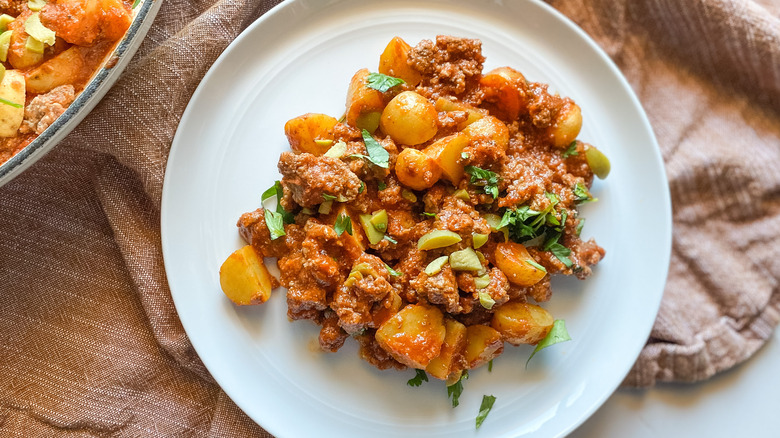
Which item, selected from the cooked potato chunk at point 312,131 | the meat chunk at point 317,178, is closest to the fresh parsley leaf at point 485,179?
the meat chunk at point 317,178

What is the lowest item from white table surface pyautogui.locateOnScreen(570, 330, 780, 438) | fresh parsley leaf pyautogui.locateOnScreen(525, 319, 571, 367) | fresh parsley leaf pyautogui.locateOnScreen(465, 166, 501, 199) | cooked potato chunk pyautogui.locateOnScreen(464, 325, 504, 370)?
white table surface pyautogui.locateOnScreen(570, 330, 780, 438)

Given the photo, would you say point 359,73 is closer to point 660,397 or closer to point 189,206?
point 189,206

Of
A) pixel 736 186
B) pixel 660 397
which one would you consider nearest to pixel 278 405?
pixel 660 397

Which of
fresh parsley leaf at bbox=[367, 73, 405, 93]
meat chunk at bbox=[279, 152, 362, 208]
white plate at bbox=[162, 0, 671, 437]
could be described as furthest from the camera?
white plate at bbox=[162, 0, 671, 437]

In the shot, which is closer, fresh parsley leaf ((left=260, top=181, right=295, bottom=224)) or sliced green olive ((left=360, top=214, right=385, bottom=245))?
sliced green olive ((left=360, top=214, right=385, bottom=245))

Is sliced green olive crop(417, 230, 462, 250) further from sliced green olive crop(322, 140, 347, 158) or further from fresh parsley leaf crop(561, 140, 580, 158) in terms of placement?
fresh parsley leaf crop(561, 140, 580, 158)

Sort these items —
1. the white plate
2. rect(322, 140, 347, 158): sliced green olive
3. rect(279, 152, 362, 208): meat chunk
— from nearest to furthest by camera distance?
rect(279, 152, 362, 208): meat chunk → rect(322, 140, 347, 158): sliced green olive → the white plate

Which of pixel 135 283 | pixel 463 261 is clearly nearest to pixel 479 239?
pixel 463 261

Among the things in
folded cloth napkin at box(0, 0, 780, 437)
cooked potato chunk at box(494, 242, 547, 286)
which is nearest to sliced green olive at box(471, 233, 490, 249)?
cooked potato chunk at box(494, 242, 547, 286)
